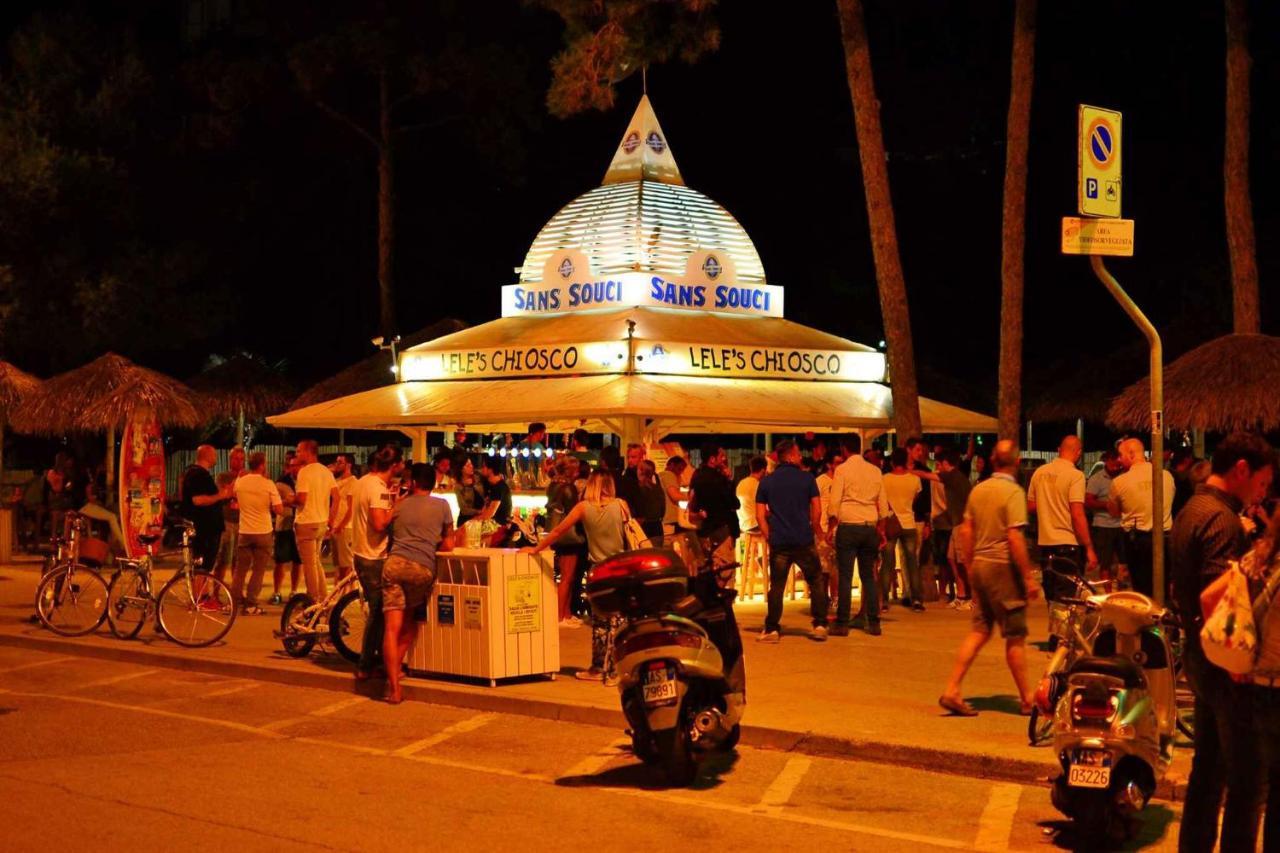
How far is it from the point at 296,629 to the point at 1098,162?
7.60 meters

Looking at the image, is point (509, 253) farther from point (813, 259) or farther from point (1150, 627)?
point (1150, 627)

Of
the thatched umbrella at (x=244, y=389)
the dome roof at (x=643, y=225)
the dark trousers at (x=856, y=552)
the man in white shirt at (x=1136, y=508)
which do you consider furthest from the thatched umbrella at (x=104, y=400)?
the man in white shirt at (x=1136, y=508)

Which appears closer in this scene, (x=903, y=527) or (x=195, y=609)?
(x=195, y=609)

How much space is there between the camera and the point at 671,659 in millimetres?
8852

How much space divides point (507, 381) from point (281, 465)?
534 inches

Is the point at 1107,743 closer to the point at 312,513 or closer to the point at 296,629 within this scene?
the point at 296,629

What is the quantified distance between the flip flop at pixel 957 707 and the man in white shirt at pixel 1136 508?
347cm

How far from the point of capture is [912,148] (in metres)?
37.0

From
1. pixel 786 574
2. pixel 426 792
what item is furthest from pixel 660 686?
pixel 786 574

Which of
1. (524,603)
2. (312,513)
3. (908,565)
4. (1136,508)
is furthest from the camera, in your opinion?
(908,565)

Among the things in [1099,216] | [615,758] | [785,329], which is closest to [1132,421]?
[785,329]

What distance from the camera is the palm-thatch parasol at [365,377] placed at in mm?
27141

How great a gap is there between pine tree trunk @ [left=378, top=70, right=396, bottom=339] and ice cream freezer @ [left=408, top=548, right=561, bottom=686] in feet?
71.0

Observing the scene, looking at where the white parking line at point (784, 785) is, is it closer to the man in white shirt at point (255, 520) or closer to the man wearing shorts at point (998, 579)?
the man wearing shorts at point (998, 579)
